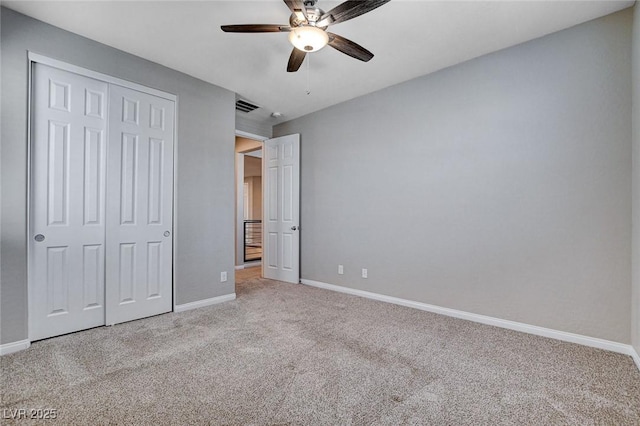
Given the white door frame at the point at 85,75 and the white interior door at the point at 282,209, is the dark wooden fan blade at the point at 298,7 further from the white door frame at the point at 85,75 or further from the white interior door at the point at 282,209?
the white interior door at the point at 282,209

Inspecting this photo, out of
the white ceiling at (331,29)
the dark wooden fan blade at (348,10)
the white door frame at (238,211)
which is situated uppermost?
the white ceiling at (331,29)

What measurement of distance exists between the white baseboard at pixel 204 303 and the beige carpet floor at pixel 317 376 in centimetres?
34

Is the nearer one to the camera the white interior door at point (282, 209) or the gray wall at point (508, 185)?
the gray wall at point (508, 185)

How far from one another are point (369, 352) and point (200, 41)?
3.24 m

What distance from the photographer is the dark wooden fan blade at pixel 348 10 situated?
1.90m

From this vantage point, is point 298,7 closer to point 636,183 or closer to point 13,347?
point 636,183

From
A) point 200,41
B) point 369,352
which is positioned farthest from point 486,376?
point 200,41

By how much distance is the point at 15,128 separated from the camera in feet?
8.07

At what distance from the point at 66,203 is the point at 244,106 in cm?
264

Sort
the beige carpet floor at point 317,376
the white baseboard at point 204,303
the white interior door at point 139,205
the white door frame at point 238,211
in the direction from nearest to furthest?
the beige carpet floor at point 317,376, the white interior door at point 139,205, the white baseboard at point 204,303, the white door frame at point 238,211

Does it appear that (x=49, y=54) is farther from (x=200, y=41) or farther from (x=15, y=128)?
(x=200, y=41)

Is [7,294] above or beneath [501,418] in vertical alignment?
above

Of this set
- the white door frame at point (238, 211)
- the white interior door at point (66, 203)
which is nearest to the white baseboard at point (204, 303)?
the white interior door at point (66, 203)

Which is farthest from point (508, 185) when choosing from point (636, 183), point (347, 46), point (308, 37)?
point (308, 37)
